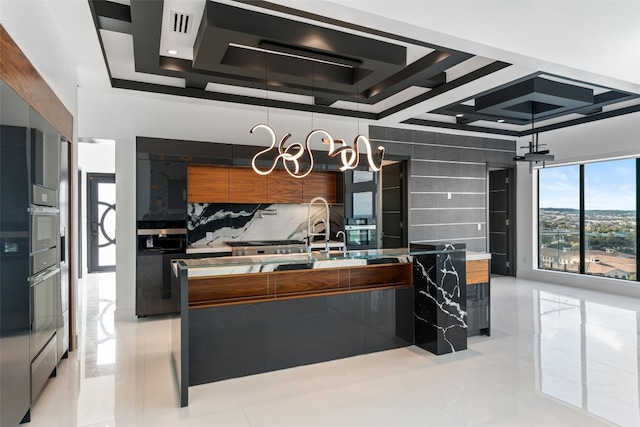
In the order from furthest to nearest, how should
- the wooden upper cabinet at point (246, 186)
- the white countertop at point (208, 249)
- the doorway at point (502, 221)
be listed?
the doorway at point (502, 221)
the wooden upper cabinet at point (246, 186)
the white countertop at point (208, 249)

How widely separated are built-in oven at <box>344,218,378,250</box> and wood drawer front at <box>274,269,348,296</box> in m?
2.60

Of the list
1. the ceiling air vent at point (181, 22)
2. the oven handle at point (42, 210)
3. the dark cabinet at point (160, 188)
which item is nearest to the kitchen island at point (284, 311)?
the oven handle at point (42, 210)

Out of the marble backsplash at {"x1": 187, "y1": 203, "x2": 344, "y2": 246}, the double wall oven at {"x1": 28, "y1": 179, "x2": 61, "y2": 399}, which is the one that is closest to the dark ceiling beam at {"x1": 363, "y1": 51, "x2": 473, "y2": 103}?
the marble backsplash at {"x1": 187, "y1": 203, "x2": 344, "y2": 246}

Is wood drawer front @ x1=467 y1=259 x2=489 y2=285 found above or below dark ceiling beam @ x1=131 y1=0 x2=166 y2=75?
below

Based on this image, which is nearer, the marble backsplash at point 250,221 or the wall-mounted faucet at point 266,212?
the marble backsplash at point 250,221

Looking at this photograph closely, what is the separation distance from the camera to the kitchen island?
10.00 ft

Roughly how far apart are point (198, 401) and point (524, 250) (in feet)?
24.7

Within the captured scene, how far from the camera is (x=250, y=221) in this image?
6105mm

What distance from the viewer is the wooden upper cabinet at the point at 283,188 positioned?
5.89m

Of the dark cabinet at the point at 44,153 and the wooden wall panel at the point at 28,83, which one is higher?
the wooden wall panel at the point at 28,83

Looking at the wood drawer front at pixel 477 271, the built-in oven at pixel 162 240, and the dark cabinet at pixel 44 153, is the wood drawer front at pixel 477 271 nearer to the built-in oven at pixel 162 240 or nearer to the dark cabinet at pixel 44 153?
the built-in oven at pixel 162 240

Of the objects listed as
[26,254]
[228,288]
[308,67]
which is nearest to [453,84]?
[308,67]

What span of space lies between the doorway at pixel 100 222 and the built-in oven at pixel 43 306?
246 inches

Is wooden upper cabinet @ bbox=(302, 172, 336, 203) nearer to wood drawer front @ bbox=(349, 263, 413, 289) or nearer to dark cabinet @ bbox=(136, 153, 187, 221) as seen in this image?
dark cabinet @ bbox=(136, 153, 187, 221)
